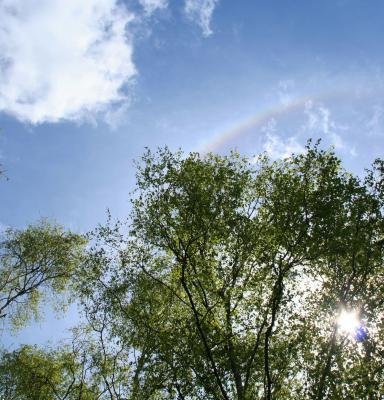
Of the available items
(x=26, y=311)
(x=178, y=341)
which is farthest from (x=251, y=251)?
(x=26, y=311)

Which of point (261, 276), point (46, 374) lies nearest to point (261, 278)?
point (261, 276)

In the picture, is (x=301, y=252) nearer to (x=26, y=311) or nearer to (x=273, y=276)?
(x=273, y=276)

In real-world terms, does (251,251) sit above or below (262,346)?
above

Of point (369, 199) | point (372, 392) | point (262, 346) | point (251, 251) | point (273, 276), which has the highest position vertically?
point (369, 199)

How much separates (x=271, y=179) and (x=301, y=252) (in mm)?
6384

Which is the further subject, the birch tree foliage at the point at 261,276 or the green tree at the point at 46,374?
the green tree at the point at 46,374

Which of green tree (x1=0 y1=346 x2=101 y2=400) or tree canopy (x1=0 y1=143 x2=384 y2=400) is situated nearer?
tree canopy (x1=0 y1=143 x2=384 y2=400)

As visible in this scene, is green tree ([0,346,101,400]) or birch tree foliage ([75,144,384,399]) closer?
birch tree foliage ([75,144,384,399])

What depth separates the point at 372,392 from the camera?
1903cm

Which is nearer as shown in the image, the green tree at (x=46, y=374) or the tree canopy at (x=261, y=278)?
the tree canopy at (x=261, y=278)

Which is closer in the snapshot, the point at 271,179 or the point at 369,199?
the point at 369,199

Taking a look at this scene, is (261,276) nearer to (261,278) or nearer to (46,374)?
(261,278)

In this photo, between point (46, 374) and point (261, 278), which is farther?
point (46, 374)

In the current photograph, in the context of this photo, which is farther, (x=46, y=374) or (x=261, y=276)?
(x=46, y=374)
